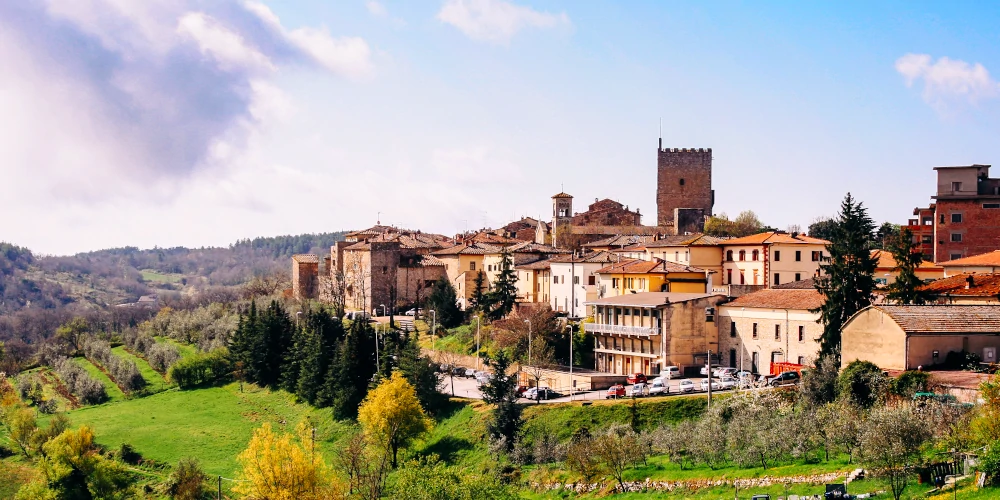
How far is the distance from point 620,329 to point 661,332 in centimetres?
297

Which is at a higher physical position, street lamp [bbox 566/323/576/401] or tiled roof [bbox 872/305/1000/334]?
tiled roof [bbox 872/305/1000/334]

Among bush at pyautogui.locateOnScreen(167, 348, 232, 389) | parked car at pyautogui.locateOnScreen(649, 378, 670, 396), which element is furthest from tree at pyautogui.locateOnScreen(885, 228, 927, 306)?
bush at pyautogui.locateOnScreen(167, 348, 232, 389)

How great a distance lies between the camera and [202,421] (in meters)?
64.5

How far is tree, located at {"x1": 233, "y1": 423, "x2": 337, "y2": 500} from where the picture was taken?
134ft

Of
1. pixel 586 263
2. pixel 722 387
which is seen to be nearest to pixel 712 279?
pixel 586 263

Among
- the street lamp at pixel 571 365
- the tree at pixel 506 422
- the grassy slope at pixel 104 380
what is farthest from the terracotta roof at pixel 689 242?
the grassy slope at pixel 104 380

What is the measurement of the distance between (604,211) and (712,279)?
39298 millimetres

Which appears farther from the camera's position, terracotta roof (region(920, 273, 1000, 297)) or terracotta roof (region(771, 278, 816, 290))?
terracotta roof (region(771, 278, 816, 290))

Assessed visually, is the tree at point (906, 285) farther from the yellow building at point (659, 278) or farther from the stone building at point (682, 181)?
the stone building at point (682, 181)

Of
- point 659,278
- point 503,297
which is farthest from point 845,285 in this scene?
point 503,297

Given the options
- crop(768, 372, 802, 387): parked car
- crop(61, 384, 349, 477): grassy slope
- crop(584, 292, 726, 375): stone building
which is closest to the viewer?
crop(768, 372, 802, 387): parked car

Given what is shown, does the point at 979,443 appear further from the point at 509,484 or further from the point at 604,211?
the point at 604,211

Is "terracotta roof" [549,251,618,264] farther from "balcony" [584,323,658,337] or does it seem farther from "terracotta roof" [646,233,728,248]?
"balcony" [584,323,658,337]

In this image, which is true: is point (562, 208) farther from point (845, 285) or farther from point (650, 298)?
point (845, 285)
